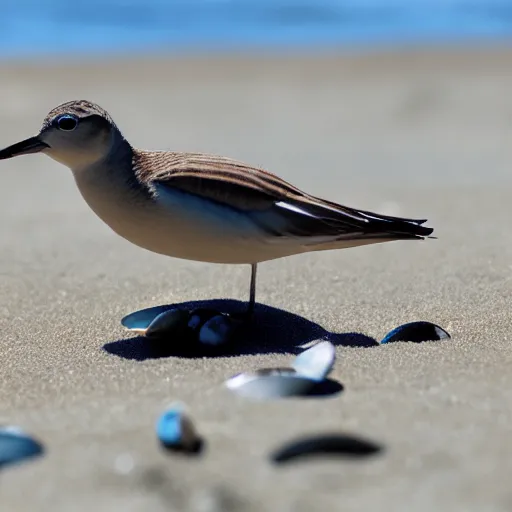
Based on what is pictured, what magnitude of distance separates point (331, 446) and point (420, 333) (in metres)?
1.28

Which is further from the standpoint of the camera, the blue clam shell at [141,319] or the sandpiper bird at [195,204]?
the blue clam shell at [141,319]

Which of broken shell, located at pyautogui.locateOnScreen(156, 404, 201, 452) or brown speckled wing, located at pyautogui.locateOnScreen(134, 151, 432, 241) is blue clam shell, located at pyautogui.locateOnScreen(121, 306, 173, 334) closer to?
brown speckled wing, located at pyautogui.locateOnScreen(134, 151, 432, 241)

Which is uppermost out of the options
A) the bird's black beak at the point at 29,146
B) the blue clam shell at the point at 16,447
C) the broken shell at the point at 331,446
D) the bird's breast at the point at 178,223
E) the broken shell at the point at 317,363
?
the bird's black beak at the point at 29,146

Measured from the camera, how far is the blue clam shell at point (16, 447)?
2.35 metres

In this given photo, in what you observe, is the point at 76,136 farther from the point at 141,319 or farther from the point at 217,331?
the point at 217,331

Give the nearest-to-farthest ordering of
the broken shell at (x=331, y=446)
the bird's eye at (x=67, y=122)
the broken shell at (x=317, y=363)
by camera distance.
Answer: the broken shell at (x=331, y=446) < the broken shell at (x=317, y=363) < the bird's eye at (x=67, y=122)

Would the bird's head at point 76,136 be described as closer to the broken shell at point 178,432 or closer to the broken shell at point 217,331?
the broken shell at point 217,331

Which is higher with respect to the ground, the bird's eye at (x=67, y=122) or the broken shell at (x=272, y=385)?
the bird's eye at (x=67, y=122)

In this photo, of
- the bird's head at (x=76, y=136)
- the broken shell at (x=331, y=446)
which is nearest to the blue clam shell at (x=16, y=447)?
the broken shell at (x=331, y=446)

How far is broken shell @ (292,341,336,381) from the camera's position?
2.83m

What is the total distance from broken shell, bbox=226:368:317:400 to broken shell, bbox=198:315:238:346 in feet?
1.98

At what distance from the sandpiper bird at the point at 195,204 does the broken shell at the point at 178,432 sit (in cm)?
118

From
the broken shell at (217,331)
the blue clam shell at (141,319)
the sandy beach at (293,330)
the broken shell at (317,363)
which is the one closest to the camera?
the sandy beach at (293,330)

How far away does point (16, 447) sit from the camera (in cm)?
237
